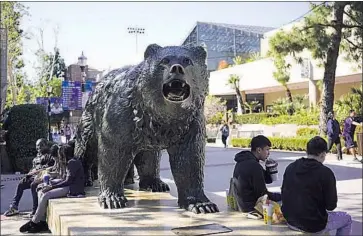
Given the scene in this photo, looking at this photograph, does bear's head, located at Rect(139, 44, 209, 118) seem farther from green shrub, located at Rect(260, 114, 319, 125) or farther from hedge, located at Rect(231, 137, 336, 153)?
green shrub, located at Rect(260, 114, 319, 125)

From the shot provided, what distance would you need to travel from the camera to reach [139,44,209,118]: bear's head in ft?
10.4

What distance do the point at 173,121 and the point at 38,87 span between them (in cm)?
2556

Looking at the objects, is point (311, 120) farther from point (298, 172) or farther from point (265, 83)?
point (298, 172)

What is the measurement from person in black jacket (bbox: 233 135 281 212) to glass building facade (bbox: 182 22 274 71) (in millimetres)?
49399

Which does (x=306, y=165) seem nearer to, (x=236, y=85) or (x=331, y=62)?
(x=331, y=62)

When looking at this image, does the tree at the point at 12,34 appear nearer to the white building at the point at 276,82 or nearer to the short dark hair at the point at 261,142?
the white building at the point at 276,82

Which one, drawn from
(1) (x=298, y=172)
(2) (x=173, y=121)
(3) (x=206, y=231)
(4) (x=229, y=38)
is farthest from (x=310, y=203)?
(4) (x=229, y=38)

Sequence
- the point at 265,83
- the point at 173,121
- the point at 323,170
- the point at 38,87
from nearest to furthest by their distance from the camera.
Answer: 1. the point at 323,170
2. the point at 173,121
3. the point at 38,87
4. the point at 265,83

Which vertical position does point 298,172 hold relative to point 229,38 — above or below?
below

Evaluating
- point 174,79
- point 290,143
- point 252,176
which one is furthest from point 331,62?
point 174,79

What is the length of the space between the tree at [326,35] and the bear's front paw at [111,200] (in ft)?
35.4

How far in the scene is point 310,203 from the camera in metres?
3.13

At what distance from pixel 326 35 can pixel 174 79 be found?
11434mm

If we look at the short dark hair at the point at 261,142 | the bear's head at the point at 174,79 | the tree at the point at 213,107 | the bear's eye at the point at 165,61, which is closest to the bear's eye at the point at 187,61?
the bear's head at the point at 174,79
